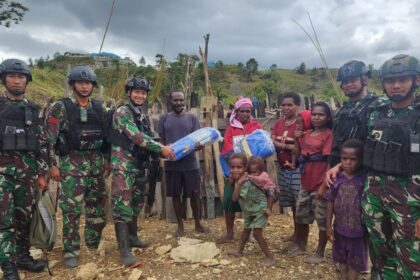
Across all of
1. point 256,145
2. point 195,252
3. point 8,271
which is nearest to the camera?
point 8,271

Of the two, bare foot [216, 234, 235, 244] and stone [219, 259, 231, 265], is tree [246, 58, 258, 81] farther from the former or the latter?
stone [219, 259, 231, 265]

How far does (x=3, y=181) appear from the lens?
3.51m

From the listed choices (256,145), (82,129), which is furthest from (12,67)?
(256,145)

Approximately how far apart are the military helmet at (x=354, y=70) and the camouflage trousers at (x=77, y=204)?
2.97m

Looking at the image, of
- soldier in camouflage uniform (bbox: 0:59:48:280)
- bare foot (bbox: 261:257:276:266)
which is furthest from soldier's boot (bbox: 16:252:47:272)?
bare foot (bbox: 261:257:276:266)

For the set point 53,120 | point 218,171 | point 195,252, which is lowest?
point 195,252

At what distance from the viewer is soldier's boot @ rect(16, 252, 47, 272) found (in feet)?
12.6

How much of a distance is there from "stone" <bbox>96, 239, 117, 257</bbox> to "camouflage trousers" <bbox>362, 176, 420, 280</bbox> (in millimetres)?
3000

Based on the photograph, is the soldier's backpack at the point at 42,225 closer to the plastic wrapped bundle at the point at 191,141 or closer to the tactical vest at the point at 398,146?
the plastic wrapped bundle at the point at 191,141

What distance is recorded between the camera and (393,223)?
273cm

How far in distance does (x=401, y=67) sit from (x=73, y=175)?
11.3ft

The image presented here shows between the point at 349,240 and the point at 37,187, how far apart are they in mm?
3379

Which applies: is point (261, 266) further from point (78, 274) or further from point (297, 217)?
point (78, 274)

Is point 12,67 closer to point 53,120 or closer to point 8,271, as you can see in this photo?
point 53,120
